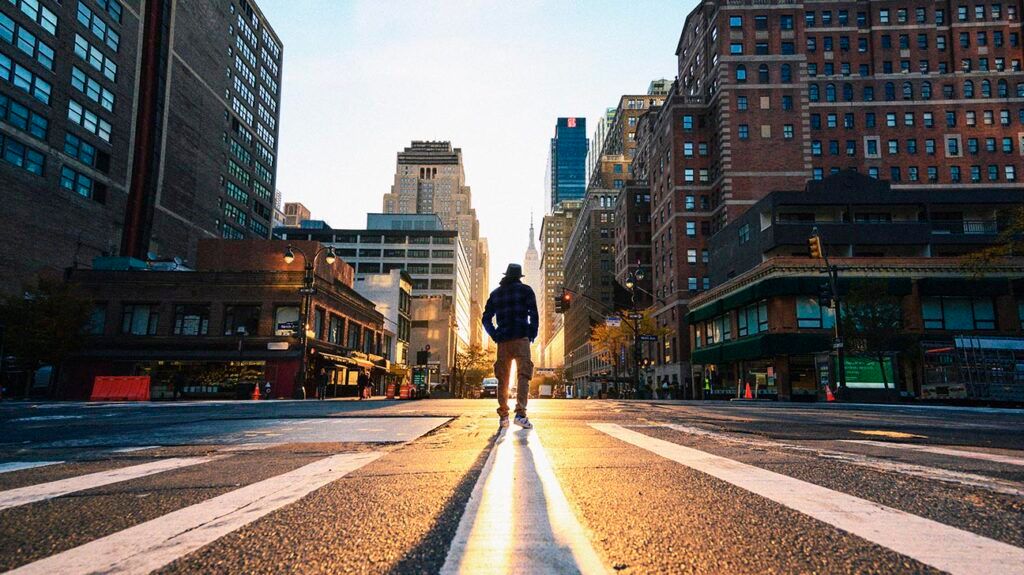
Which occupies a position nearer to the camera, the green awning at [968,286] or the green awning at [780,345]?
the green awning at [780,345]

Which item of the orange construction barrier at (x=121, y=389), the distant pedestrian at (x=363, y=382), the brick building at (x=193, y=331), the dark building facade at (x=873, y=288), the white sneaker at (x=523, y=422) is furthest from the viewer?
the distant pedestrian at (x=363, y=382)

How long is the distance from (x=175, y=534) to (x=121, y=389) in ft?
96.5

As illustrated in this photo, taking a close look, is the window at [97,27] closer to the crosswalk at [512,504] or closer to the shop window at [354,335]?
the shop window at [354,335]

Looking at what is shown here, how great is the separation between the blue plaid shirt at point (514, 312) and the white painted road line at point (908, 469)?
289 cm

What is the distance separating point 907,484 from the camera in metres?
2.65

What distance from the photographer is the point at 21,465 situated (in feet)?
11.4

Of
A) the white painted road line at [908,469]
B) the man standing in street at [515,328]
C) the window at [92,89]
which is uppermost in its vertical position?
the window at [92,89]

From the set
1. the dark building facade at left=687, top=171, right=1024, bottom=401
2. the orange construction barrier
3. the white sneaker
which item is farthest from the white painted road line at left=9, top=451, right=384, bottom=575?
the dark building facade at left=687, top=171, right=1024, bottom=401

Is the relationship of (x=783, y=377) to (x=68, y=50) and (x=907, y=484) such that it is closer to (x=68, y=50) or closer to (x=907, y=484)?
(x=907, y=484)

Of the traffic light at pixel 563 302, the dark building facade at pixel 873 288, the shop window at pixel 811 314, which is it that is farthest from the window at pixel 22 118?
the shop window at pixel 811 314

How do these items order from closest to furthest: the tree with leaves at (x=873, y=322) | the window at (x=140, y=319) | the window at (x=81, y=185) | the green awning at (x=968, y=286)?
1. the tree with leaves at (x=873, y=322)
2. the green awning at (x=968, y=286)
3. the window at (x=140, y=319)
4. the window at (x=81, y=185)

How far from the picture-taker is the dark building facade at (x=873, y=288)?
87.7 ft

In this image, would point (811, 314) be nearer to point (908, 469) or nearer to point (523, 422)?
point (523, 422)

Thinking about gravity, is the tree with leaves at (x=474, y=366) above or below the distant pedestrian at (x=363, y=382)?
above
